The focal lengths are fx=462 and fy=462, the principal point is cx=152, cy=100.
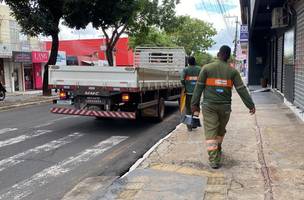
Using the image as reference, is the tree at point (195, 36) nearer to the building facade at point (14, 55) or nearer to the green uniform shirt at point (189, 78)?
the building facade at point (14, 55)

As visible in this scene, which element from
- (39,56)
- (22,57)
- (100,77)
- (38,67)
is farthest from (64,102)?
(38,67)

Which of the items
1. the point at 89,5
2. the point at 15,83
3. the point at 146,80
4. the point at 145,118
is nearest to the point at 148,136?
the point at 146,80

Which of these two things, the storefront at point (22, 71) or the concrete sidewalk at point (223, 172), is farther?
the storefront at point (22, 71)

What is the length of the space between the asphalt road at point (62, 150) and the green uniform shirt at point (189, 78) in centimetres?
148

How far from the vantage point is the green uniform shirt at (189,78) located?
11.0m

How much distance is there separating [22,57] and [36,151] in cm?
2868

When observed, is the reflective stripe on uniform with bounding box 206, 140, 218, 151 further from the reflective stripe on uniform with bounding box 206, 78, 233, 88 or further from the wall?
the wall

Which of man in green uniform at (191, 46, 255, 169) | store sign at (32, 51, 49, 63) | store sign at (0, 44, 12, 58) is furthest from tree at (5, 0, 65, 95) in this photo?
man in green uniform at (191, 46, 255, 169)

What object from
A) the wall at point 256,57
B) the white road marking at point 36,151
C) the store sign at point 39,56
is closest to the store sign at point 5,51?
the store sign at point 39,56

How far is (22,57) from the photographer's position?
36531mm

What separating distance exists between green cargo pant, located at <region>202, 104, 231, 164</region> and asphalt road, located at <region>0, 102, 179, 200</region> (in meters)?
1.58

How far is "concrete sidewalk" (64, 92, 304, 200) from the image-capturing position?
581 cm

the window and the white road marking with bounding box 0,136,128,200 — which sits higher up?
the window

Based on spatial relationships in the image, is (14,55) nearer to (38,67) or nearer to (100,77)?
(38,67)
